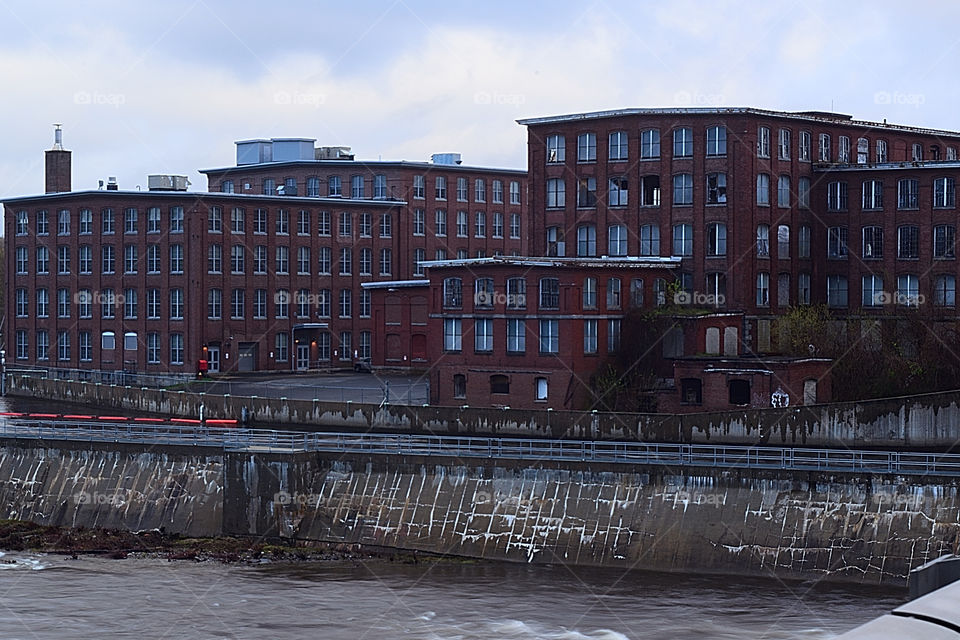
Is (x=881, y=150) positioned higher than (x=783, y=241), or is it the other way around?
(x=881, y=150)

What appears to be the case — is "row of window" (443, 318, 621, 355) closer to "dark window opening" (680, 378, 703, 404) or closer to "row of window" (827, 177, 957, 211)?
"dark window opening" (680, 378, 703, 404)

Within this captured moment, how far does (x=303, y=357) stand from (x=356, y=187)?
20.9 metres

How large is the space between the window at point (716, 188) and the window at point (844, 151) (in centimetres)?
1014

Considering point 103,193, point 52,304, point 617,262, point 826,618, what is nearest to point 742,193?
point 617,262

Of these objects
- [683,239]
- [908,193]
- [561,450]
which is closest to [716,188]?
[683,239]

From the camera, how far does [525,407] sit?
6475 cm

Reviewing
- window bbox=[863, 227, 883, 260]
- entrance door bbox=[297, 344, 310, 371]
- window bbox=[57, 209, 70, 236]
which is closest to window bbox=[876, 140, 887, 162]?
window bbox=[863, 227, 883, 260]

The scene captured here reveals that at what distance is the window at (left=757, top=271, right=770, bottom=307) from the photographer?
7456cm

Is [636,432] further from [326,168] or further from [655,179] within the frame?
[326,168]

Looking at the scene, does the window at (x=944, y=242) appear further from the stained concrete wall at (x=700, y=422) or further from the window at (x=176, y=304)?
the window at (x=176, y=304)

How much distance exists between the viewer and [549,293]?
212 ft

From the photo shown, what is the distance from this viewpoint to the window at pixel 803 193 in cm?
7650

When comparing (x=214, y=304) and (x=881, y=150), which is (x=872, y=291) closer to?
(x=881, y=150)

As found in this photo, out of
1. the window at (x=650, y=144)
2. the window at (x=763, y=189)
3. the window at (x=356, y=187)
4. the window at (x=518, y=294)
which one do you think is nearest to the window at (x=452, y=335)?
the window at (x=518, y=294)
